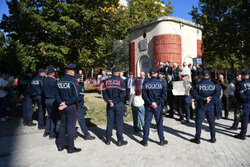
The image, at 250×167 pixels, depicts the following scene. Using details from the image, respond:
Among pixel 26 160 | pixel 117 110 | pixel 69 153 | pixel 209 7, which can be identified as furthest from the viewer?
pixel 209 7

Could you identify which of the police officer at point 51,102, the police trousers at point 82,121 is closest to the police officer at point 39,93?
the police officer at point 51,102

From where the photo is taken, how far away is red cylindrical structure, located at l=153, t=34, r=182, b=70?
13.1 m

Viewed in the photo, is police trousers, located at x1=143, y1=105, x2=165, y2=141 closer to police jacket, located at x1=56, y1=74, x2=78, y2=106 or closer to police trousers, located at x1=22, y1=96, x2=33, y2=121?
police jacket, located at x1=56, y1=74, x2=78, y2=106

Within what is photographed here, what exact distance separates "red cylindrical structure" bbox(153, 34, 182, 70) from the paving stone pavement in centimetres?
800

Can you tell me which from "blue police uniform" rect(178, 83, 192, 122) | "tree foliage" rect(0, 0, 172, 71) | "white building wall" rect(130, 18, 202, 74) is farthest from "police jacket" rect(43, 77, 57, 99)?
"tree foliage" rect(0, 0, 172, 71)

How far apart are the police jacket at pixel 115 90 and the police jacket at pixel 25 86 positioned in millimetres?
3761

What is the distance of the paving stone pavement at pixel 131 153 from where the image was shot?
3.98 meters

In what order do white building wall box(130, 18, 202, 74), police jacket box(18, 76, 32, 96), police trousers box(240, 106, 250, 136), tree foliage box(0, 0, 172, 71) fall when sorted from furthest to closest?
tree foliage box(0, 0, 172, 71), white building wall box(130, 18, 202, 74), police jacket box(18, 76, 32, 96), police trousers box(240, 106, 250, 136)

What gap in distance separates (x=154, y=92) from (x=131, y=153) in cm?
173

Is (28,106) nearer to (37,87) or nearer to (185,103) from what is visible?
(37,87)

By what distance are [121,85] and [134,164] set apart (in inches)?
83.0

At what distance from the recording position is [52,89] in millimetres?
5758

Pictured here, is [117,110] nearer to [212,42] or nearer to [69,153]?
[69,153]

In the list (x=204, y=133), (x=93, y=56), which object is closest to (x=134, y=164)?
(x=204, y=133)
